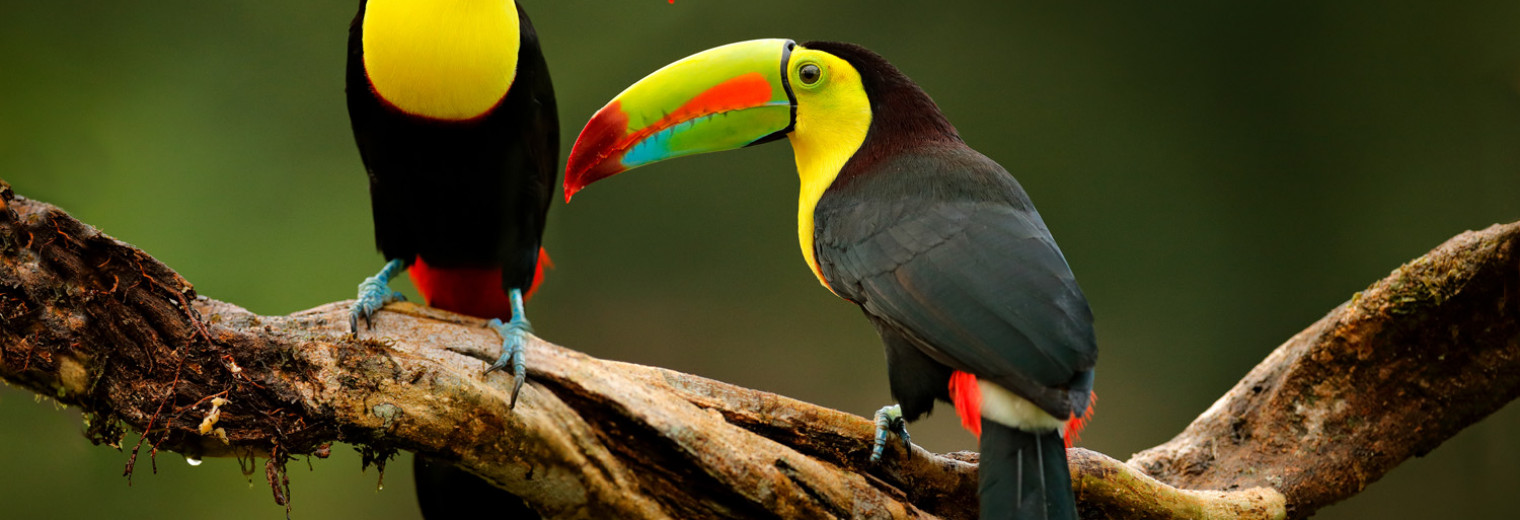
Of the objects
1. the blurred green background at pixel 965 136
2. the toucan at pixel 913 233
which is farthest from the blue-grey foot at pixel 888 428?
the blurred green background at pixel 965 136

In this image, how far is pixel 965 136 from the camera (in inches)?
152

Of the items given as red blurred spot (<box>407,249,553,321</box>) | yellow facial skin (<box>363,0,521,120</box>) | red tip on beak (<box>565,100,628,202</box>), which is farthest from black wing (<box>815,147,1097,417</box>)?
red blurred spot (<box>407,249,553,321</box>)

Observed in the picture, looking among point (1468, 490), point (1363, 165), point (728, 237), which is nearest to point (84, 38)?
point (728, 237)

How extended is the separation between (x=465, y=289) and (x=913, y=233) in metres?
0.97

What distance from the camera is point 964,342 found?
4.94 ft

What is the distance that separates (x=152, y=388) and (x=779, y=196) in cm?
271

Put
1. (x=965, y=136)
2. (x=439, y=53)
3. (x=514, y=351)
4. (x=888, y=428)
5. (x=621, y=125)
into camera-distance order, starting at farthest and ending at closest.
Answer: (x=965, y=136) → (x=621, y=125) → (x=439, y=53) → (x=888, y=428) → (x=514, y=351)

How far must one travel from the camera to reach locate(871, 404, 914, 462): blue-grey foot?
1.65 meters

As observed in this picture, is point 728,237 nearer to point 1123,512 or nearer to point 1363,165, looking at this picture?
point 1363,165

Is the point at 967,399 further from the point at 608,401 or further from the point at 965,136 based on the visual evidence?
the point at 965,136

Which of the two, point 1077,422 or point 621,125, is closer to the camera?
point 1077,422

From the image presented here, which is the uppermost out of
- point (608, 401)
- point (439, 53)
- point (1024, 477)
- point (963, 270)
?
point (439, 53)

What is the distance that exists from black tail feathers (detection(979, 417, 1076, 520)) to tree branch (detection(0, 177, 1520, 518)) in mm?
182

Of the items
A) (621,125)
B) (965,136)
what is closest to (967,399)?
(621,125)
